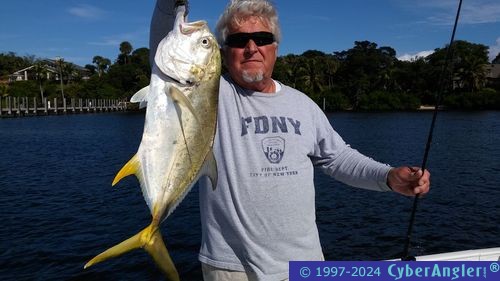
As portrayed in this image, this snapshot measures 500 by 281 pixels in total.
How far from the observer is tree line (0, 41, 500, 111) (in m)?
99.1

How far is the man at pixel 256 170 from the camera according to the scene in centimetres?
295

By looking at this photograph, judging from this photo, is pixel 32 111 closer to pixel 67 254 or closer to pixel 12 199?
pixel 12 199

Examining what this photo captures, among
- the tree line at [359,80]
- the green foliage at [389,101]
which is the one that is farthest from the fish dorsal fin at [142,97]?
the green foliage at [389,101]

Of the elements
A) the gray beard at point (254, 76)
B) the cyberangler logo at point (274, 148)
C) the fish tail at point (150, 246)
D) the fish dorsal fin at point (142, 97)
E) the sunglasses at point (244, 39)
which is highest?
the sunglasses at point (244, 39)

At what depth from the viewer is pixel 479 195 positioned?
18.1 meters

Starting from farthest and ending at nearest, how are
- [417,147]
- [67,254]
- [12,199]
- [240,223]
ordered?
1. [417,147]
2. [12,199]
3. [67,254]
4. [240,223]

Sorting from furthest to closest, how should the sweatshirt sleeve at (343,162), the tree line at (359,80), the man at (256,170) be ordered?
1. the tree line at (359,80)
2. the sweatshirt sleeve at (343,162)
3. the man at (256,170)

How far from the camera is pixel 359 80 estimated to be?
110m

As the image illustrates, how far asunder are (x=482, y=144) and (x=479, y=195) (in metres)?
19.4

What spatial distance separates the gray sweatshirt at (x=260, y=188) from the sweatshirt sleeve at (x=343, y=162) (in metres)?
0.21

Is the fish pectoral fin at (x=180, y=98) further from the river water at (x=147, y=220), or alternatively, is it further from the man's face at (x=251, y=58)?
the river water at (x=147, y=220)

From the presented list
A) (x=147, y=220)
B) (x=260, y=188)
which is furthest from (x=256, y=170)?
(x=147, y=220)

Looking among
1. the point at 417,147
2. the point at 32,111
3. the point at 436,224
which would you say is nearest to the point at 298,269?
the point at 436,224

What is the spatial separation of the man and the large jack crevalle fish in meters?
0.33
